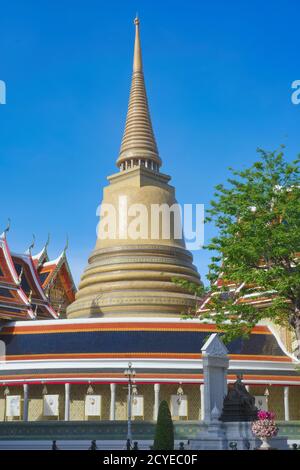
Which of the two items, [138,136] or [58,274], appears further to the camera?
[58,274]

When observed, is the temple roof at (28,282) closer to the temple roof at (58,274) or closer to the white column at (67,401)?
the temple roof at (58,274)

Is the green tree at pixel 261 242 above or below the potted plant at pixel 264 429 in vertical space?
above

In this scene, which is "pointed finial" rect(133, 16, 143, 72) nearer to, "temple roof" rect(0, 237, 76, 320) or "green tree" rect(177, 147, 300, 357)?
"temple roof" rect(0, 237, 76, 320)

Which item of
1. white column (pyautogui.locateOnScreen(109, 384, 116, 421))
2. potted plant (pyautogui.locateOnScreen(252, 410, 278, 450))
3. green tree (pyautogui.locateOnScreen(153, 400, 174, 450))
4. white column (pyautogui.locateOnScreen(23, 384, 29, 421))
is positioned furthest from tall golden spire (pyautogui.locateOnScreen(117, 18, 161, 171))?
potted plant (pyautogui.locateOnScreen(252, 410, 278, 450))

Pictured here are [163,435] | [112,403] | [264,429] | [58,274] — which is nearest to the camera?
[264,429]

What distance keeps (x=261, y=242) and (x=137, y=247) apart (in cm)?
2371

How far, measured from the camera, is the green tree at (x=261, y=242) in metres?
23.4

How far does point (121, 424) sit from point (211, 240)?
7.73 metres

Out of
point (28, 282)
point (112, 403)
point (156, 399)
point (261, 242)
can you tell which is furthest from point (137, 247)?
point (261, 242)

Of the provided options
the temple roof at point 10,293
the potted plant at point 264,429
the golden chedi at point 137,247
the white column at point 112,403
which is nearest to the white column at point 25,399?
the white column at point 112,403

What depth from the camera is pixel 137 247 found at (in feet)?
154

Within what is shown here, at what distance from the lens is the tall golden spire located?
51.7 meters


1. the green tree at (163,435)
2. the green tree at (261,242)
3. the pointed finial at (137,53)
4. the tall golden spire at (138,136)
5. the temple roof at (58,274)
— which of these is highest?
the pointed finial at (137,53)

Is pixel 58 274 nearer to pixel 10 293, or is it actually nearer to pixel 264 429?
pixel 10 293
